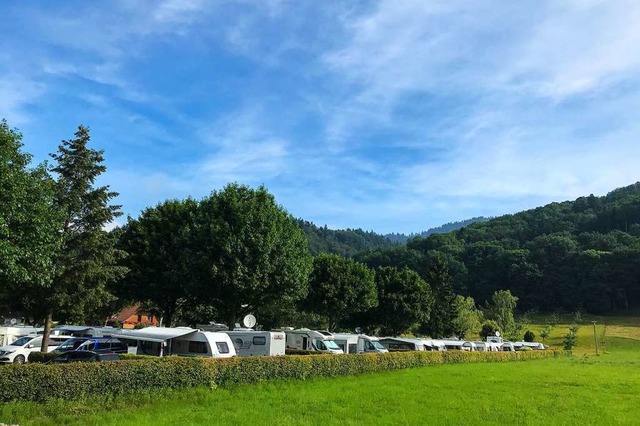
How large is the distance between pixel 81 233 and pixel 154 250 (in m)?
12.0

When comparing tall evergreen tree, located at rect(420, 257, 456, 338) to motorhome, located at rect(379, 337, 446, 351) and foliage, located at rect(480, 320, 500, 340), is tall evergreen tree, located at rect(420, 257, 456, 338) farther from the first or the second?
Answer: motorhome, located at rect(379, 337, 446, 351)

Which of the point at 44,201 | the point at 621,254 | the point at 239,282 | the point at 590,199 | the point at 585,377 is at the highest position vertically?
the point at 590,199

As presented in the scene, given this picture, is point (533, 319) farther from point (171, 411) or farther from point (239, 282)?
point (171, 411)

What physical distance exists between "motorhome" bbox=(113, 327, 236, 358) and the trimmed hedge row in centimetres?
377

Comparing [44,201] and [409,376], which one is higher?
[44,201]

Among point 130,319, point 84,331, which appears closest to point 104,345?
point 84,331

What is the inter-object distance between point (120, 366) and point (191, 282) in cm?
1693

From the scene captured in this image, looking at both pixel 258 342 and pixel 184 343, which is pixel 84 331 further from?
pixel 184 343

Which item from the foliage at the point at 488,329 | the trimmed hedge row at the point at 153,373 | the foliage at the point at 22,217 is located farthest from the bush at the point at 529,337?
the foliage at the point at 22,217

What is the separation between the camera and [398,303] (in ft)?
181

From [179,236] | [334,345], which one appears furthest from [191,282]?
[334,345]

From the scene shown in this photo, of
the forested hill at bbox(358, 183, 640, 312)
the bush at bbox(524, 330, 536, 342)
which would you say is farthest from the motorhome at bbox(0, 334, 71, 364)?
the forested hill at bbox(358, 183, 640, 312)

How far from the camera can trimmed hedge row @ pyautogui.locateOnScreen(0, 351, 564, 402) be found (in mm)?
14539

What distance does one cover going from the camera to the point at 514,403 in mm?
18578
